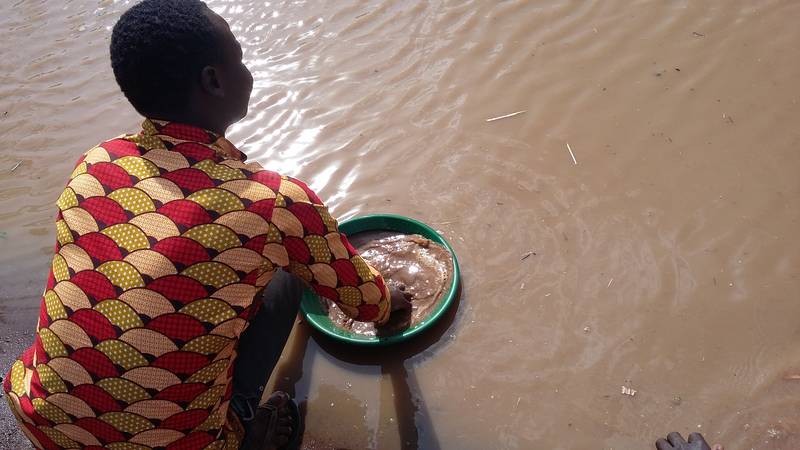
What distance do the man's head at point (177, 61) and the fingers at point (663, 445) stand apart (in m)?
1.71

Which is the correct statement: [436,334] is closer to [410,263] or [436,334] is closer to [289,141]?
Answer: [410,263]

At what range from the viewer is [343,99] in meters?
3.57

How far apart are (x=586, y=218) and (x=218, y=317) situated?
6.01ft

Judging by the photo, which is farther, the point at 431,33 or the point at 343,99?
the point at 431,33

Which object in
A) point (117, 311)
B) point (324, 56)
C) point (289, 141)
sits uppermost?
point (117, 311)

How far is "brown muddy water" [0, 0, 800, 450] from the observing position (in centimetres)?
219

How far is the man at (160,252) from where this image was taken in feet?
4.43

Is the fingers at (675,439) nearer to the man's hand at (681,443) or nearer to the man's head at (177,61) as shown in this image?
the man's hand at (681,443)

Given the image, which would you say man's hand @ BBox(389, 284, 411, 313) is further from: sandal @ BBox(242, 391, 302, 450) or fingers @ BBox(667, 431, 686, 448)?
fingers @ BBox(667, 431, 686, 448)

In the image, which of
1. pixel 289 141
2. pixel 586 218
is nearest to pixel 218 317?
pixel 586 218

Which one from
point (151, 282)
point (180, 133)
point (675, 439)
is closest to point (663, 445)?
point (675, 439)

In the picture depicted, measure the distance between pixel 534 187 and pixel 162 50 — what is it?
76.4 inches

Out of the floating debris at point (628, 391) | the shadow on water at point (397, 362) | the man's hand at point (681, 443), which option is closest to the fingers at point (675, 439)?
the man's hand at point (681, 443)

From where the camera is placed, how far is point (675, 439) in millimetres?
1938
